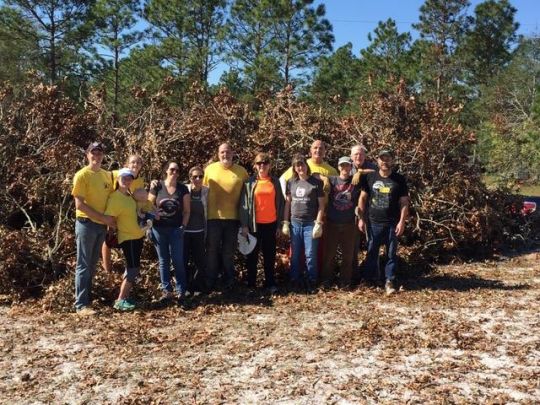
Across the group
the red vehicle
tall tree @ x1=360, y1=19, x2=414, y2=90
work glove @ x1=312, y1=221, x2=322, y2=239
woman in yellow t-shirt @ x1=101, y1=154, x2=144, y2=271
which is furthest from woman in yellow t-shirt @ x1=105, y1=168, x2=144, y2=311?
tall tree @ x1=360, y1=19, x2=414, y2=90

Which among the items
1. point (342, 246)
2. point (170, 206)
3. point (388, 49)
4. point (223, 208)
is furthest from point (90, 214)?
point (388, 49)

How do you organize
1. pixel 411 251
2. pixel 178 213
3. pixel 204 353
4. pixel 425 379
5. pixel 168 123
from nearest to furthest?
pixel 425 379, pixel 204 353, pixel 178 213, pixel 411 251, pixel 168 123

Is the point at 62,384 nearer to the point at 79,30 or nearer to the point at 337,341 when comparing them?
the point at 337,341

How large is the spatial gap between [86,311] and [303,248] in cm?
250

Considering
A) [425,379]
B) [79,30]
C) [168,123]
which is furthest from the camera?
[79,30]

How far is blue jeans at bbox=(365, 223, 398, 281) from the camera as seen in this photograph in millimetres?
6156

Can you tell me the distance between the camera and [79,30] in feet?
74.4

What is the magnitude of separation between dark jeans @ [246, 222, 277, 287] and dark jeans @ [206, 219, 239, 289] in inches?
9.3

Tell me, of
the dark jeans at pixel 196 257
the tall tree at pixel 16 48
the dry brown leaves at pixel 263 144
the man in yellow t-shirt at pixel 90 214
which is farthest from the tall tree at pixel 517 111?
the tall tree at pixel 16 48

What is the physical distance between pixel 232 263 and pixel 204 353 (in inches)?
73.1

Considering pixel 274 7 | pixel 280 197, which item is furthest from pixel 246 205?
pixel 274 7

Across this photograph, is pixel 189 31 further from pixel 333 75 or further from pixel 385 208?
pixel 385 208

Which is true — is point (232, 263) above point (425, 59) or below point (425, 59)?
below

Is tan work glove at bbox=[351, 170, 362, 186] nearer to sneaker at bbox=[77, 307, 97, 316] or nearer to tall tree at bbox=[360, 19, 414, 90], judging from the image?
sneaker at bbox=[77, 307, 97, 316]
